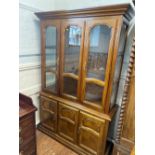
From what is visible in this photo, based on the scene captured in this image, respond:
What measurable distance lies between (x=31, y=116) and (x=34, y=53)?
102 cm

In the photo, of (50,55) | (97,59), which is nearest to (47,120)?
(50,55)

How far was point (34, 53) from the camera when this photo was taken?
6.44 ft

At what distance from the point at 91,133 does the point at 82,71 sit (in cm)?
74

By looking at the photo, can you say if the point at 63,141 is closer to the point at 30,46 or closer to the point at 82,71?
the point at 82,71

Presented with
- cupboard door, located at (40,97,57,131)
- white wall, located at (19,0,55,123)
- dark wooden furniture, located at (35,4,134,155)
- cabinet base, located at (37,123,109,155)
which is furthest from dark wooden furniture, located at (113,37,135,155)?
white wall, located at (19,0,55,123)

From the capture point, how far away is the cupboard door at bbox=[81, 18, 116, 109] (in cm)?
137

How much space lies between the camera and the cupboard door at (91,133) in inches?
60.8

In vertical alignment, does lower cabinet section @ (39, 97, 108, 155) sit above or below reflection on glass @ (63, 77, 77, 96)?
below

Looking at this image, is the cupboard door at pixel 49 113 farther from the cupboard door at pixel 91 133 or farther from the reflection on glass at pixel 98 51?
the reflection on glass at pixel 98 51

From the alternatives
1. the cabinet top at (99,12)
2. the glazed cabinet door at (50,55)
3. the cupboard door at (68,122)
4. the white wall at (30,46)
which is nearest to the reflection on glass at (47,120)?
the cupboard door at (68,122)

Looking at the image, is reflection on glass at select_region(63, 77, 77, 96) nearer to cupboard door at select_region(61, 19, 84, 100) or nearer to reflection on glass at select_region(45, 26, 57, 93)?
cupboard door at select_region(61, 19, 84, 100)

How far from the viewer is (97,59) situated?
1547mm
